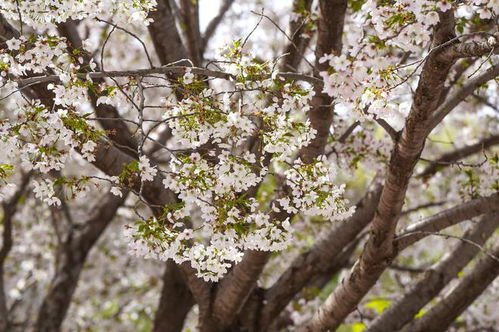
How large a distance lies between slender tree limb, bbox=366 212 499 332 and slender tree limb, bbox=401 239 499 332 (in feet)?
0.38

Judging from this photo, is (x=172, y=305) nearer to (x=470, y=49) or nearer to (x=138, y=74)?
(x=138, y=74)

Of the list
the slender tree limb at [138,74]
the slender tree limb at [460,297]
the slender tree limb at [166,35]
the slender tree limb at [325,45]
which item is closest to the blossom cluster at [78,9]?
the slender tree limb at [138,74]

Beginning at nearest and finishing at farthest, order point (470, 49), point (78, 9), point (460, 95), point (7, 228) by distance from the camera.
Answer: point (470, 49) < point (78, 9) < point (460, 95) < point (7, 228)

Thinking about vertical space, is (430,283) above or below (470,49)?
above

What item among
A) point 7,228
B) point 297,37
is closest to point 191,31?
point 297,37

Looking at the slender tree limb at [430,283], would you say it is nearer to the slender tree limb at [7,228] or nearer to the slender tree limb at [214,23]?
the slender tree limb at [214,23]

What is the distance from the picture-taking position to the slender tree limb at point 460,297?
4.68m

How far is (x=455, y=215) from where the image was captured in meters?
4.21

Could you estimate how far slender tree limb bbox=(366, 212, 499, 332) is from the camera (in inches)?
198

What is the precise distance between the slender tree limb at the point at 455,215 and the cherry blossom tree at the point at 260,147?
0.05 ft

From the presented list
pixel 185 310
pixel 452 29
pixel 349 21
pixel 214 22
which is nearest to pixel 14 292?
pixel 185 310

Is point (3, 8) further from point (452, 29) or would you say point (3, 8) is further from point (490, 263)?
point (490, 263)

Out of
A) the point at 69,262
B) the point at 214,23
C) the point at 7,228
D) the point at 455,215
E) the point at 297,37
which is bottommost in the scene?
the point at 455,215

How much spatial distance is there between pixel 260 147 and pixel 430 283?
253cm
